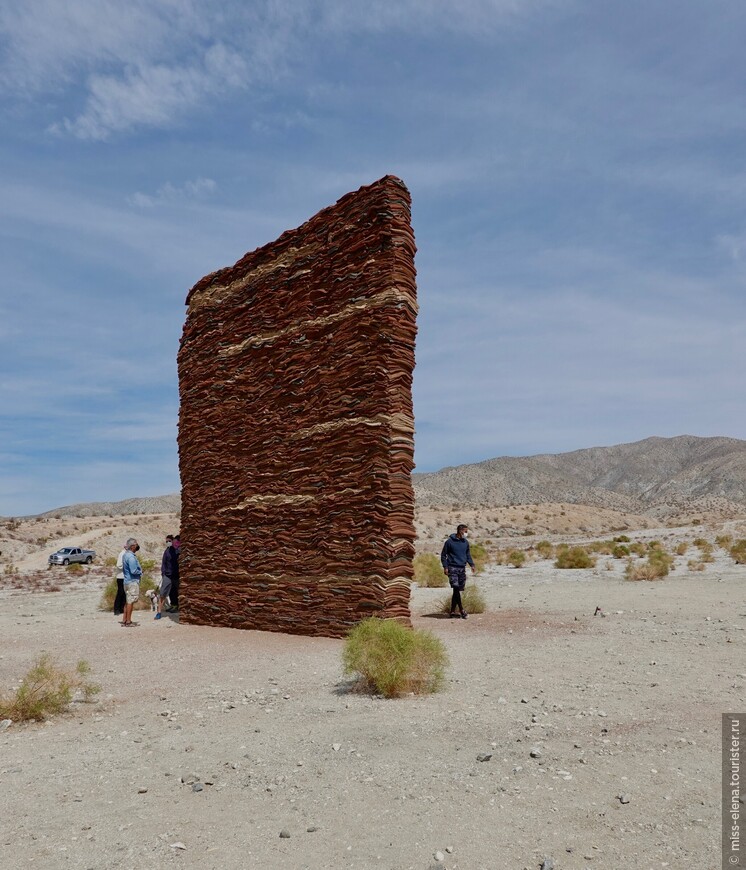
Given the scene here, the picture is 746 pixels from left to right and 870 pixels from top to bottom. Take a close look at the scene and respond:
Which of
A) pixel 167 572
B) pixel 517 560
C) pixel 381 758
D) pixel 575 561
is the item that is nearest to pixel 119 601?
pixel 167 572

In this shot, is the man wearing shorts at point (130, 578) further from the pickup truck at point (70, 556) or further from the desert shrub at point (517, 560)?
the pickup truck at point (70, 556)

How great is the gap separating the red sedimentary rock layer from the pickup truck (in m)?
29.9

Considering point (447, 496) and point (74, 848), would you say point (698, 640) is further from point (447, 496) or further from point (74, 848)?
point (447, 496)

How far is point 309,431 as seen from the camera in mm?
12133

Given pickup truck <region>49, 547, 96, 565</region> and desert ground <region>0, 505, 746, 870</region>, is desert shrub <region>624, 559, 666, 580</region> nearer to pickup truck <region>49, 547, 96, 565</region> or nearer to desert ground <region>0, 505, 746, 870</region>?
desert ground <region>0, 505, 746, 870</region>

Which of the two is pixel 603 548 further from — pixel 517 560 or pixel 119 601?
pixel 119 601

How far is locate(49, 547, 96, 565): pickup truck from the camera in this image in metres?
40.6

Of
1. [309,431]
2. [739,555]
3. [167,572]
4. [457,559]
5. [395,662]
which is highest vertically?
[309,431]

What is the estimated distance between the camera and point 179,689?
8.53 m

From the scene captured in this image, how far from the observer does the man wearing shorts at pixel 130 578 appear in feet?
46.7

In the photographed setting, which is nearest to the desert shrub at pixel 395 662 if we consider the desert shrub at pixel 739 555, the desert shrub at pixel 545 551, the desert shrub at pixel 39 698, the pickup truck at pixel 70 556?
the desert shrub at pixel 39 698

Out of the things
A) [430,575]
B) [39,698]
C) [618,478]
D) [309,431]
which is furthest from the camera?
[618,478]

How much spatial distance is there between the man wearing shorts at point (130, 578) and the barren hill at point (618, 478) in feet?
290

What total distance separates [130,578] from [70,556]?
3016 cm
